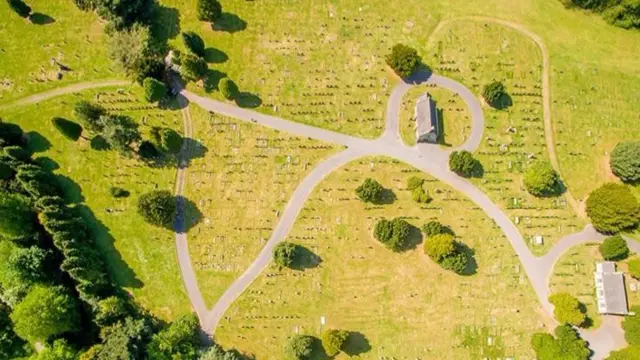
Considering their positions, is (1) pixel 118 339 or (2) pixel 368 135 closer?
(1) pixel 118 339

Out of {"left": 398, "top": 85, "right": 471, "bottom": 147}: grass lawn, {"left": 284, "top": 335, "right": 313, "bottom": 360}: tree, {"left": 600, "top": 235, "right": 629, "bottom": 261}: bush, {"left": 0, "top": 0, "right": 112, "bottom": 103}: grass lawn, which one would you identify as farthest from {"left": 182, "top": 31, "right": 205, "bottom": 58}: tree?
{"left": 600, "top": 235, "right": 629, "bottom": 261}: bush

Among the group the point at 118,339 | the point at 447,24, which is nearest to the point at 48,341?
the point at 118,339

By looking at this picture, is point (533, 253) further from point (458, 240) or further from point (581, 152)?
point (581, 152)

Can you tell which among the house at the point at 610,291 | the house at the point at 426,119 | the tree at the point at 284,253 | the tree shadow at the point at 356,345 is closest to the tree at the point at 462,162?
the house at the point at 426,119

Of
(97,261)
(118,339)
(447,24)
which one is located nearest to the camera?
(118,339)

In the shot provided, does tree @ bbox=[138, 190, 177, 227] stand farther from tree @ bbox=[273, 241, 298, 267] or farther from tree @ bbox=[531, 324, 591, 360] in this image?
tree @ bbox=[531, 324, 591, 360]

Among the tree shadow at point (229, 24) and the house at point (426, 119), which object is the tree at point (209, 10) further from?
the house at point (426, 119)

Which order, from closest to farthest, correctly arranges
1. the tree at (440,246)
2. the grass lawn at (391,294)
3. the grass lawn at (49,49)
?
the tree at (440,246) < the grass lawn at (391,294) < the grass lawn at (49,49)

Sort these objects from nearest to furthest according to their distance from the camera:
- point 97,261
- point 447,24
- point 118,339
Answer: point 118,339 → point 97,261 → point 447,24
